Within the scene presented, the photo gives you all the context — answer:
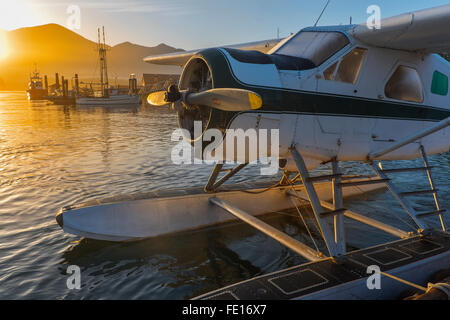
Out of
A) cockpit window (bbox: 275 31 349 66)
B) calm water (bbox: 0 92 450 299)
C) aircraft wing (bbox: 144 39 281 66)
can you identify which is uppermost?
aircraft wing (bbox: 144 39 281 66)

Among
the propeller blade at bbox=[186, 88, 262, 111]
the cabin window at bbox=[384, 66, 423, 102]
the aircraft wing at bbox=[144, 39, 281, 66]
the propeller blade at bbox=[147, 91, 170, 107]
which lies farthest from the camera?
the aircraft wing at bbox=[144, 39, 281, 66]

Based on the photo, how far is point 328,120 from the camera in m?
5.27

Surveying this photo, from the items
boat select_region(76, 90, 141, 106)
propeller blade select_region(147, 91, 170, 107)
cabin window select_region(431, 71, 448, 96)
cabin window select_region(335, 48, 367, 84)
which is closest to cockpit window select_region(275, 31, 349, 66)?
cabin window select_region(335, 48, 367, 84)

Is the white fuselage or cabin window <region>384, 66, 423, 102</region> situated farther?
cabin window <region>384, 66, 423, 102</region>

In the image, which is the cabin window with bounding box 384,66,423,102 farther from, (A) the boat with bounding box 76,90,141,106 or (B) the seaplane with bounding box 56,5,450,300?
(A) the boat with bounding box 76,90,141,106

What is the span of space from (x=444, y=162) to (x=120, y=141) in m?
18.0

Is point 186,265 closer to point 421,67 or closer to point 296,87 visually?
point 296,87

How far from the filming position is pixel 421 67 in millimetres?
6312

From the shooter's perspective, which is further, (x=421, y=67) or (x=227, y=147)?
(x=421, y=67)

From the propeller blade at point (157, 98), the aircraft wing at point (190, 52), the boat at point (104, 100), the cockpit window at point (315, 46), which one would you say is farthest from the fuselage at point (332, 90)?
the boat at point (104, 100)

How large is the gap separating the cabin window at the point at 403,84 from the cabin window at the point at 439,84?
2.00 feet

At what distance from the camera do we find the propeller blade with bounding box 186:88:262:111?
3992 millimetres

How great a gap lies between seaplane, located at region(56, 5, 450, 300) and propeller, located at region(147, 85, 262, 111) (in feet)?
0.04

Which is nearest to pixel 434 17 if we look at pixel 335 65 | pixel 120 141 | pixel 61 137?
pixel 335 65
